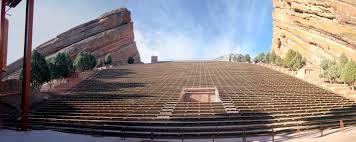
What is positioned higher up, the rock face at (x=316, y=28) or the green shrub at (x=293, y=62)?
the rock face at (x=316, y=28)

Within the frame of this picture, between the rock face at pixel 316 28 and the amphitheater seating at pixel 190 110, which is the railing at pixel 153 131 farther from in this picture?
the rock face at pixel 316 28

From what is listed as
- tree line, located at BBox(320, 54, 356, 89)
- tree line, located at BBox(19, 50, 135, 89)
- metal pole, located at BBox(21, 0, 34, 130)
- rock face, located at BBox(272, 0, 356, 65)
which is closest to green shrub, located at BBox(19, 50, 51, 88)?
tree line, located at BBox(19, 50, 135, 89)

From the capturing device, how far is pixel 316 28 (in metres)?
62.9

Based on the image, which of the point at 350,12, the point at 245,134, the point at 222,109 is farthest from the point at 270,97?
the point at 350,12

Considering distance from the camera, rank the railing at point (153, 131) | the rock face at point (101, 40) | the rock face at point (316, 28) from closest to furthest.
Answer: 1. the railing at point (153, 131)
2. the rock face at point (316, 28)
3. the rock face at point (101, 40)

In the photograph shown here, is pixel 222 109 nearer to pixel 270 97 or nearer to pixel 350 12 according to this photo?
pixel 270 97

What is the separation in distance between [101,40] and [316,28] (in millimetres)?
40776

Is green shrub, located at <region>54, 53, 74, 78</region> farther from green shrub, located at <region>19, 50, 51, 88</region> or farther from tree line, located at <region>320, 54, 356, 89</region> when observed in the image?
tree line, located at <region>320, 54, 356, 89</region>

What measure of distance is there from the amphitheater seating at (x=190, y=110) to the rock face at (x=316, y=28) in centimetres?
1884

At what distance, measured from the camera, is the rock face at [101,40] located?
7000cm

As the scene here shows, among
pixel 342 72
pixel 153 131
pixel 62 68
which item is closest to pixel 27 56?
pixel 153 131

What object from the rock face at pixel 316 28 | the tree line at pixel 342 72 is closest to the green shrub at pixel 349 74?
the tree line at pixel 342 72

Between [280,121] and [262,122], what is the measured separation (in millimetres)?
1351

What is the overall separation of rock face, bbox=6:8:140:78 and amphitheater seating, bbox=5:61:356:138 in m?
33.2
